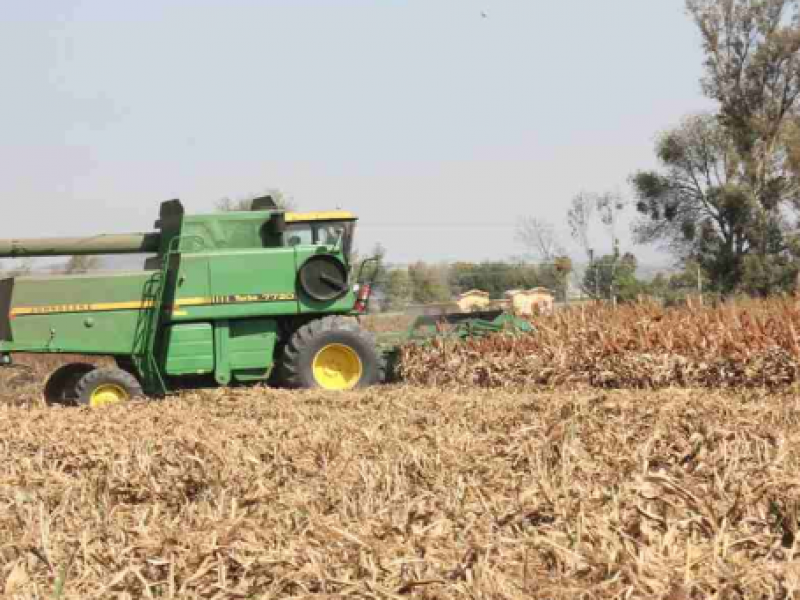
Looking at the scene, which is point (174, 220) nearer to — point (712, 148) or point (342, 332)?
point (342, 332)

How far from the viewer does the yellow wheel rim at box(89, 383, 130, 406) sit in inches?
433

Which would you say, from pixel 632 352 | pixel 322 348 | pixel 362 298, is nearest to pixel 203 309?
pixel 322 348

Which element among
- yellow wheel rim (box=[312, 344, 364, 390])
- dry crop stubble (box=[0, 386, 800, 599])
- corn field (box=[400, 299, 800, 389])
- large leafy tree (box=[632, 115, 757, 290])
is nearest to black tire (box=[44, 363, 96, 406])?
yellow wheel rim (box=[312, 344, 364, 390])

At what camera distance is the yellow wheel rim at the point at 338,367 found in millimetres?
12000

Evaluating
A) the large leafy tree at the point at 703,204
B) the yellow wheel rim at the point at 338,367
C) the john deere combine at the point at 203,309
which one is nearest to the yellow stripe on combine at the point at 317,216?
the john deere combine at the point at 203,309

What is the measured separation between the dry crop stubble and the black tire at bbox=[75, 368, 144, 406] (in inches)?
202

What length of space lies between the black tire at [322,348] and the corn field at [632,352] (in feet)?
4.56

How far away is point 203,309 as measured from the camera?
1145 centimetres

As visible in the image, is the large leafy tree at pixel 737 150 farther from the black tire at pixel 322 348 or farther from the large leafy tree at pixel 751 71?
the black tire at pixel 322 348

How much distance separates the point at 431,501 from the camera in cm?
338

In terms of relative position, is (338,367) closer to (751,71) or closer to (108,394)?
(108,394)

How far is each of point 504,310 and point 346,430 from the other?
28.7 ft

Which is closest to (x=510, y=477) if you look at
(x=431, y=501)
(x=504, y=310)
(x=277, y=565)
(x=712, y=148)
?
(x=431, y=501)

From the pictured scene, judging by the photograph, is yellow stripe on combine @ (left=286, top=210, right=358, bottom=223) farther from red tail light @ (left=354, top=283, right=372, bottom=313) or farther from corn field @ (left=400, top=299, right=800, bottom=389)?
corn field @ (left=400, top=299, right=800, bottom=389)
